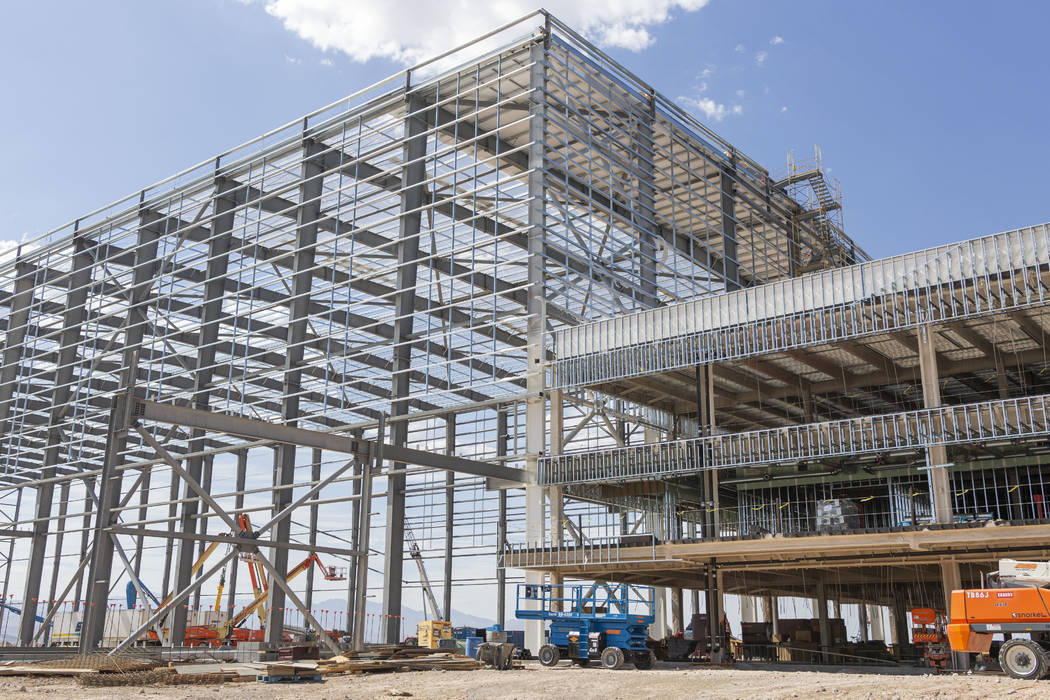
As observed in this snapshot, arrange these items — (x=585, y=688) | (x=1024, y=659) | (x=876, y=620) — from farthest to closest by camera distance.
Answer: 1. (x=876, y=620)
2. (x=1024, y=659)
3. (x=585, y=688)

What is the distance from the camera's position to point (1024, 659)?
20.9 metres

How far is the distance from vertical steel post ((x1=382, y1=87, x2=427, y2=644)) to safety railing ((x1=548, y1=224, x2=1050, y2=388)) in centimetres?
879

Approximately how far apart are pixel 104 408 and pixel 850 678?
49.9 meters

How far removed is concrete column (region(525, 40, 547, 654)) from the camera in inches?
1467

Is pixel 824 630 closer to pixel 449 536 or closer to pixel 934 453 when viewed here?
pixel 934 453

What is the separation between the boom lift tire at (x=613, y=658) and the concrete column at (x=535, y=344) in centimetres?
729

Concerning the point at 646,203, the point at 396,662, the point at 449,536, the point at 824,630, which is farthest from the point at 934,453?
the point at 449,536

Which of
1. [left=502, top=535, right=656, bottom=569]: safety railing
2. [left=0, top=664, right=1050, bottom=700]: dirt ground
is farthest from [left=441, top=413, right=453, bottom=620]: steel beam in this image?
[left=0, top=664, right=1050, bottom=700]: dirt ground

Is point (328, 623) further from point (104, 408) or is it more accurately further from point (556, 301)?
point (556, 301)

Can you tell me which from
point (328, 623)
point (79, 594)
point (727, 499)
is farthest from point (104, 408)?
point (727, 499)

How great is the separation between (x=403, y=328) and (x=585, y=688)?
25.8m

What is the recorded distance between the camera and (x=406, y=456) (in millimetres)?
35094

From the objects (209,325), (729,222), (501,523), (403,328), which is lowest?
(501,523)

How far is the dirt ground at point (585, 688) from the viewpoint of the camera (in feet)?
59.1
